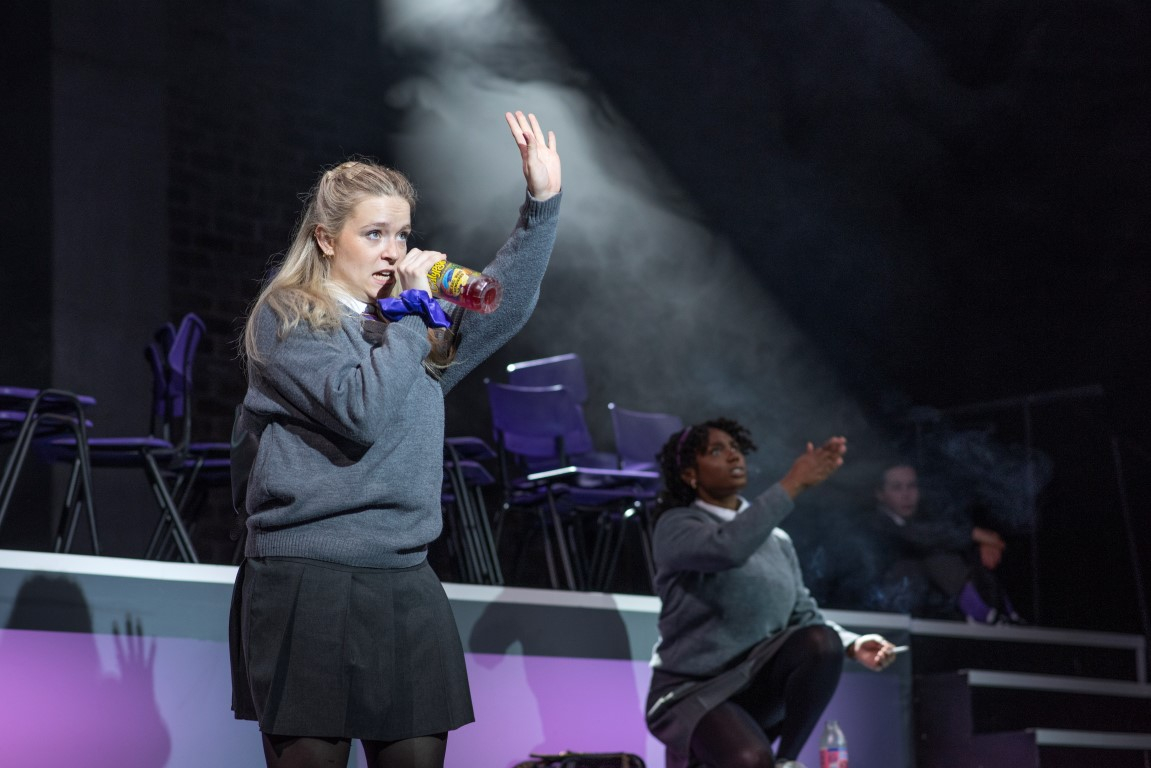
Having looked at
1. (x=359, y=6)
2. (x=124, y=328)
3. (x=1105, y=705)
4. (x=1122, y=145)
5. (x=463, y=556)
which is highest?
(x=359, y=6)

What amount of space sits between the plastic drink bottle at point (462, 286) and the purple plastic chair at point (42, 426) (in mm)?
2142

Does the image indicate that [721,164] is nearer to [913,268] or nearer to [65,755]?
[913,268]

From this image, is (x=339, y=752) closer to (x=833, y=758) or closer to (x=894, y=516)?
(x=833, y=758)

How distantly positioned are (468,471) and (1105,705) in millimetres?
2279

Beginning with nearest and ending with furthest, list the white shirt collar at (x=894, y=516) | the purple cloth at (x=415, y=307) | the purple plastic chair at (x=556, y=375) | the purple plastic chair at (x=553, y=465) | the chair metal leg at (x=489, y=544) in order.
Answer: the purple cloth at (x=415, y=307) < the chair metal leg at (x=489, y=544) < the purple plastic chair at (x=553, y=465) < the white shirt collar at (x=894, y=516) < the purple plastic chair at (x=556, y=375)

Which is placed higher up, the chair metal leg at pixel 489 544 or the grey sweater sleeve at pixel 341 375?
the grey sweater sleeve at pixel 341 375

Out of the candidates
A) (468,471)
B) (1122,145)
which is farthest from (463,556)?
(1122,145)

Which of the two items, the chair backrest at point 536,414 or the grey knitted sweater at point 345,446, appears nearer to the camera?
the grey knitted sweater at point 345,446

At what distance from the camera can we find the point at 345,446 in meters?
1.57

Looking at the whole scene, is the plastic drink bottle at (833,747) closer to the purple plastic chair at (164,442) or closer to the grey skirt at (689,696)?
the grey skirt at (689,696)

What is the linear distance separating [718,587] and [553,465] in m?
2.20

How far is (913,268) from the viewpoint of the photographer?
5914 mm

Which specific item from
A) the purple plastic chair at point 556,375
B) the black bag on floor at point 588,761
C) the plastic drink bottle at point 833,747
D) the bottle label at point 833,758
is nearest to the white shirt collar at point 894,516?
the purple plastic chair at point 556,375

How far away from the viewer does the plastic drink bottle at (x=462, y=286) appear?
5.36ft
